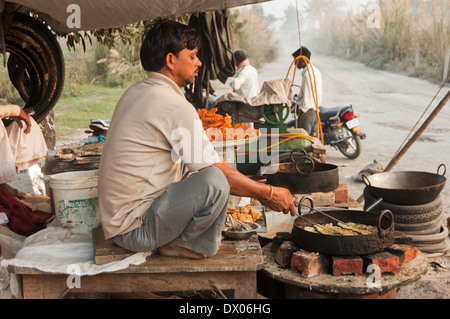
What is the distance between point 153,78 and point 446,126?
437 inches

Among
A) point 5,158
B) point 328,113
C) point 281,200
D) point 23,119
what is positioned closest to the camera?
point 281,200

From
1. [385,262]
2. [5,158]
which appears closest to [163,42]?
[385,262]

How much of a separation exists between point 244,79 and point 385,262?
7.32 metres

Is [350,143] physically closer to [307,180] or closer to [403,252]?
[307,180]

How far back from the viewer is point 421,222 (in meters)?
Answer: 4.25

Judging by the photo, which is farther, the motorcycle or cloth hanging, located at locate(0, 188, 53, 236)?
the motorcycle

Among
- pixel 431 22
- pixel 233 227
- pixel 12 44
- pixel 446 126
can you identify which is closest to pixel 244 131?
pixel 233 227

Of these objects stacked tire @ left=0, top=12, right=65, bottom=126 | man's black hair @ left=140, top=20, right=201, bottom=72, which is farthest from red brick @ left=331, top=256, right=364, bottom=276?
stacked tire @ left=0, top=12, right=65, bottom=126

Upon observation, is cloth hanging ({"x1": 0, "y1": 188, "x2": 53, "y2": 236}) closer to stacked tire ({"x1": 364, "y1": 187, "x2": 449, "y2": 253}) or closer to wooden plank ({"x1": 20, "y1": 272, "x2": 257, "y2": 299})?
wooden plank ({"x1": 20, "y1": 272, "x2": 257, "y2": 299})

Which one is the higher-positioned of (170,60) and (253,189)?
(170,60)

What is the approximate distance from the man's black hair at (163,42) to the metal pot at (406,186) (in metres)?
2.15

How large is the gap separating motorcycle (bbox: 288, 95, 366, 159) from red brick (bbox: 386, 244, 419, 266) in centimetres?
651

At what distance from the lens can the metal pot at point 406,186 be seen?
4160 mm

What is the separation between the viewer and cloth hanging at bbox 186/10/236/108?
569 cm
